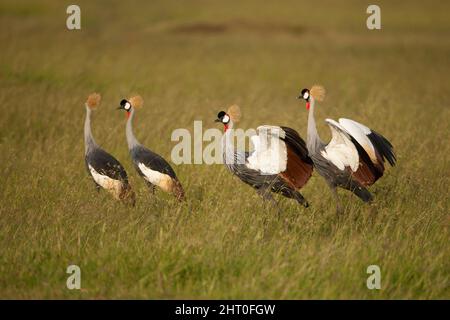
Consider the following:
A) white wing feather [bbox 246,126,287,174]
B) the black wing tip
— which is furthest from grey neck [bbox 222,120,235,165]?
the black wing tip

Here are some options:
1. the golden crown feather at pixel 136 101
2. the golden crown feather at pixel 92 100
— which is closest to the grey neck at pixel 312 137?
the golden crown feather at pixel 136 101

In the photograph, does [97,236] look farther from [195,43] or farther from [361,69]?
[195,43]

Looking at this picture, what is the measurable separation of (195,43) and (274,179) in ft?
50.5

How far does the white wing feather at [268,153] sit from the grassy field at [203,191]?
35 cm

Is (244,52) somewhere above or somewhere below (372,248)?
above

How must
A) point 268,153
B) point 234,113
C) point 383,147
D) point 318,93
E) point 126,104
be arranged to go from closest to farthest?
point 268,153 → point 234,113 → point 383,147 → point 318,93 → point 126,104

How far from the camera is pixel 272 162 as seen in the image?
6.38m

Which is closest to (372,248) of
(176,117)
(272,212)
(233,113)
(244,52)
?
(272,212)

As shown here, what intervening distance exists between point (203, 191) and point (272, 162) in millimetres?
1194

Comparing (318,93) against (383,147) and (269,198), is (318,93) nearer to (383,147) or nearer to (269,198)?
(383,147)

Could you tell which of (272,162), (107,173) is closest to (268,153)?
(272,162)

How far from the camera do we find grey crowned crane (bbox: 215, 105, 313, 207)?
6.29 meters

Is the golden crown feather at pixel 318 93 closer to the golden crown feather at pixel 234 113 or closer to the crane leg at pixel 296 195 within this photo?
the golden crown feather at pixel 234 113

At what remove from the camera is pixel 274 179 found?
20.9 feet
